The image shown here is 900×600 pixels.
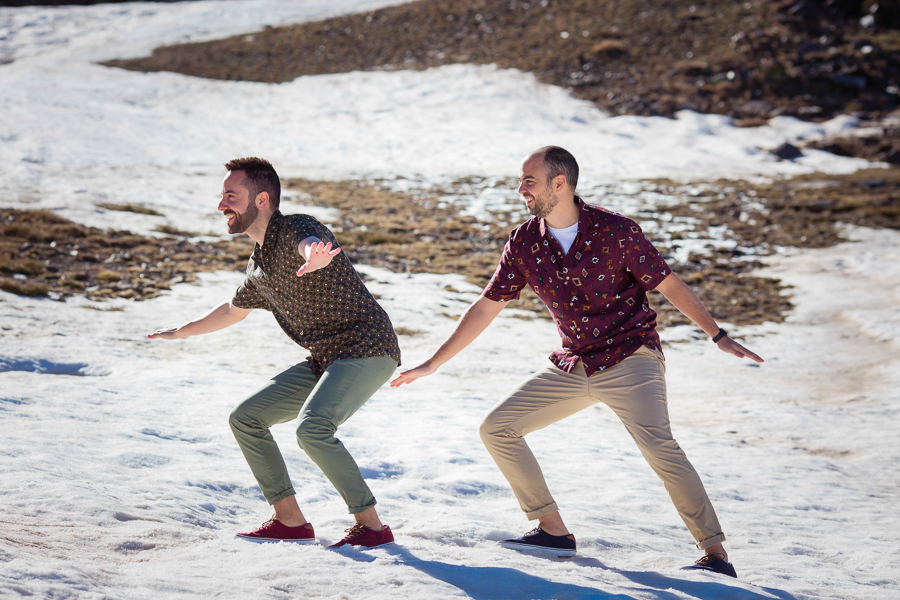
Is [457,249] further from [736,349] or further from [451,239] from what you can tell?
[736,349]

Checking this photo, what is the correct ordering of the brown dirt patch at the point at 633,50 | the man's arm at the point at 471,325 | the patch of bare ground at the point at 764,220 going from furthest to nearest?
the brown dirt patch at the point at 633,50 → the patch of bare ground at the point at 764,220 → the man's arm at the point at 471,325

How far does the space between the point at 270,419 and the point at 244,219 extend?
41.9 inches

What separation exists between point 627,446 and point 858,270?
1068 centimetres

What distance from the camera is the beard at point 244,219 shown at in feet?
12.3

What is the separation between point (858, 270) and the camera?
1511 cm

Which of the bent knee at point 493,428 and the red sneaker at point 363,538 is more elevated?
the bent knee at point 493,428

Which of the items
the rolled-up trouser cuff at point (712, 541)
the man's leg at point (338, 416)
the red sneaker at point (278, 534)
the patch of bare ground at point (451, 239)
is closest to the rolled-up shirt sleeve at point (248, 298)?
the man's leg at point (338, 416)

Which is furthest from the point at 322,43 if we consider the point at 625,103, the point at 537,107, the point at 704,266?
the point at 704,266

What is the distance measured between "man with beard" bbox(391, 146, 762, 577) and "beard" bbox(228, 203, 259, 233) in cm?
116

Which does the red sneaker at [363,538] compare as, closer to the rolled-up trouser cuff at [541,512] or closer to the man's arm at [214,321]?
the rolled-up trouser cuff at [541,512]

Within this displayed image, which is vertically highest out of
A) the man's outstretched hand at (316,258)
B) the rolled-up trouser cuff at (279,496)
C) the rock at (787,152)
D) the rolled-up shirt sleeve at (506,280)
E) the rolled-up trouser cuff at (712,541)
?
the rock at (787,152)

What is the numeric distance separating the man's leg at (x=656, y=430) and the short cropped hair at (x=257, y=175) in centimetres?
202

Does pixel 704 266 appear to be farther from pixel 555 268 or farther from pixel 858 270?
pixel 555 268

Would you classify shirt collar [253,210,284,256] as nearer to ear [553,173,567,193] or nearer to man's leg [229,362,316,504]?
man's leg [229,362,316,504]
